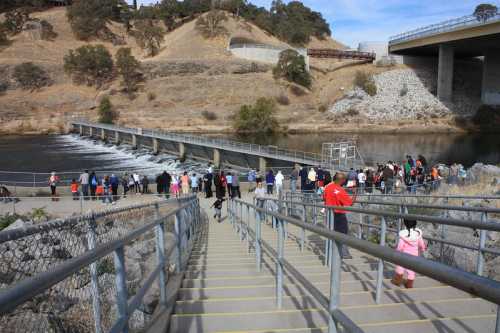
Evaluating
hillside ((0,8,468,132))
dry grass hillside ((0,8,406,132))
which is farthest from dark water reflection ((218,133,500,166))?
dry grass hillside ((0,8,406,132))

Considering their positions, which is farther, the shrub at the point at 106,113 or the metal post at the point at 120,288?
the shrub at the point at 106,113

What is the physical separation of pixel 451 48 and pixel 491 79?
1147 cm

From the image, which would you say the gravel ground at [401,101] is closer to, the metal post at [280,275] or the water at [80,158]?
the water at [80,158]

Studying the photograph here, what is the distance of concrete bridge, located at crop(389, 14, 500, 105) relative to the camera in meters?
65.4

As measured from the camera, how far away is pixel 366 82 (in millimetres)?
84000

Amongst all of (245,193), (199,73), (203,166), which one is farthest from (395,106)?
(245,193)

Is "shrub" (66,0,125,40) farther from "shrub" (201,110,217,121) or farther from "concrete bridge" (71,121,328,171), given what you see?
"concrete bridge" (71,121,328,171)

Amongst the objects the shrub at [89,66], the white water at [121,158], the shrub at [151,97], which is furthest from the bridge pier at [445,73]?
the shrub at [89,66]

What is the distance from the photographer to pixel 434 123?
238 feet

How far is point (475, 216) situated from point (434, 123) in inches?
2772

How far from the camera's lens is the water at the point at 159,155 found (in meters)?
41.1

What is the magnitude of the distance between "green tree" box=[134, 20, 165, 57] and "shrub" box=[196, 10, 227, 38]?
472 inches

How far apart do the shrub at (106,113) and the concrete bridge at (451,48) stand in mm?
60877

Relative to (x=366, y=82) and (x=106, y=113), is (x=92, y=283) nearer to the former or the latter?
(x=106, y=113)
